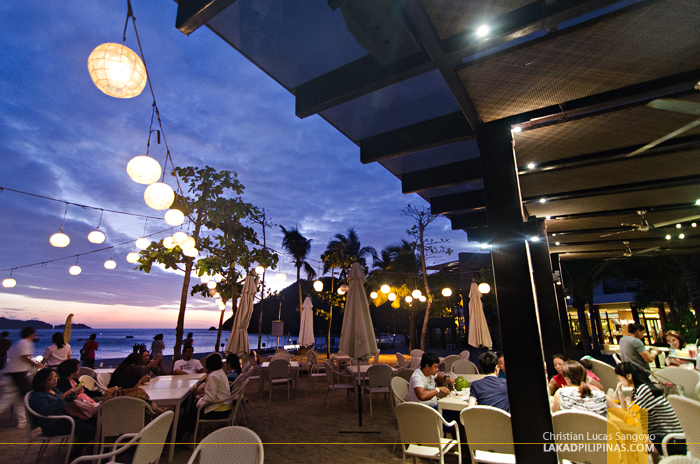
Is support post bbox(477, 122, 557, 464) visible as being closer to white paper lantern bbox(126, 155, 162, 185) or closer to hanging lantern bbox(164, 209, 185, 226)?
white paper lantern bbox(126, 155, 162, 185)

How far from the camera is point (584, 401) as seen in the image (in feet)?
10.8

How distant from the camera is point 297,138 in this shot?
4144 cm

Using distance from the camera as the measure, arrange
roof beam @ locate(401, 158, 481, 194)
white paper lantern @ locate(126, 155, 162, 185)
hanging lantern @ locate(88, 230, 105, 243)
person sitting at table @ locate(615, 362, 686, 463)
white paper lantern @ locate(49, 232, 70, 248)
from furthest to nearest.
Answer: hanging lantern @ locate(88, 230, 105, 243) < white paper lantern @ locate(49, 232, 70, 248) < roof beam @ locate(401, 158, 481, 194) < white paper lantern @ locate(126, 155, 162, 185) < person sitting at table @ locate(615, 362, 686, 463)

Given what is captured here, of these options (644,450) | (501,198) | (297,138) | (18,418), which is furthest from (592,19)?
(297,138)

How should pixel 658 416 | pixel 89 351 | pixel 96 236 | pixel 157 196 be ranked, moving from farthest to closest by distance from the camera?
pixel 89 351
pixel 96 236
pixel 157 196
pixel 658 416

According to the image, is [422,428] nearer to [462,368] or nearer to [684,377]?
[462,368]

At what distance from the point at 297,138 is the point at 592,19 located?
42.0 metres

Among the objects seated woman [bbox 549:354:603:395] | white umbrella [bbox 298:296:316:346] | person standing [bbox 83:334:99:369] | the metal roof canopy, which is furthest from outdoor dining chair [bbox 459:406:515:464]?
person standing [bbox 83:334:99:369]

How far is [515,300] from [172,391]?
488 cm

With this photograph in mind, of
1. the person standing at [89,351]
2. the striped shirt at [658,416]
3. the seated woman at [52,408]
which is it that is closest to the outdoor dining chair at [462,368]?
the striped shirt at [658,416]

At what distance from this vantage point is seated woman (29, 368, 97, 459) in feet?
11.8

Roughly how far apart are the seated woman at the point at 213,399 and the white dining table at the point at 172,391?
0.87 feet

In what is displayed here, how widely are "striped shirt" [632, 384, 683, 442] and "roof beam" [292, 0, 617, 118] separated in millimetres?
3717

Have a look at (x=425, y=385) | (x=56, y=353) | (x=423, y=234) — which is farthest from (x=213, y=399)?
(x=423, y=234)
